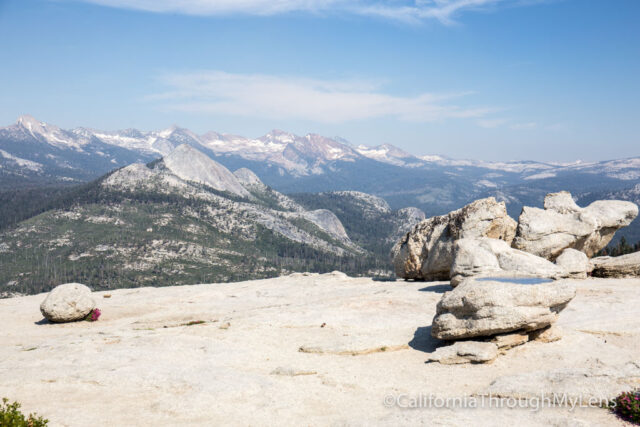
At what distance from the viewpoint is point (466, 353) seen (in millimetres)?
26156

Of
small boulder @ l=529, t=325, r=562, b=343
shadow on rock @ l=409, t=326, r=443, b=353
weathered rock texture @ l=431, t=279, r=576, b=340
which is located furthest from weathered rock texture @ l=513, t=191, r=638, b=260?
shadow on rock @ l=409, t=326, r=443, b=353

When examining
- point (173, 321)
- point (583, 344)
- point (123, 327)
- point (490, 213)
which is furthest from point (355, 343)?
point (490, 213)

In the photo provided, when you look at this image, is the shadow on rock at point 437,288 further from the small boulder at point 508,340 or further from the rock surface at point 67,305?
the rock surface at point 67,305

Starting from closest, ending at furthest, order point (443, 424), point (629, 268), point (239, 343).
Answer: point (443, 424), point (239, 343), point (629, 268)

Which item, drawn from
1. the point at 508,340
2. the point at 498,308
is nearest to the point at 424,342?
the point at 508,340

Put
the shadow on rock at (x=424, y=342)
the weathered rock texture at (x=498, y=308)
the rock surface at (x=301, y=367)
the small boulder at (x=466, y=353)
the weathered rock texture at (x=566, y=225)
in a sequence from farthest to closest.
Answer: the weathered rock texture at (x=566, y=225) < the shadow on rock at (x=424, y=342) < the weathered rock texture at (x=498, y=308) < the small boulder at (x=466, y=353) < the rock surface at (x=301, y=367)

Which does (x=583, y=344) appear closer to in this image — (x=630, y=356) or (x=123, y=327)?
(x=630, y=356)

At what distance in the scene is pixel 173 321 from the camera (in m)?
40.3

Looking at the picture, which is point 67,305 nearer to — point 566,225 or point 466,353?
point 466,353

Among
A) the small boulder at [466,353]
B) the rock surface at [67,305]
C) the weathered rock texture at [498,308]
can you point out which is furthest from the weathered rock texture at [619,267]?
the rock surface at [67,305]

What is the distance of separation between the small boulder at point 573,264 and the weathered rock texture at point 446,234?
6064mm

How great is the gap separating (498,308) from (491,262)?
13050 mm

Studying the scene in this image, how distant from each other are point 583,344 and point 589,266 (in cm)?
2368

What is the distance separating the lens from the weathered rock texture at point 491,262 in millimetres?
37750
